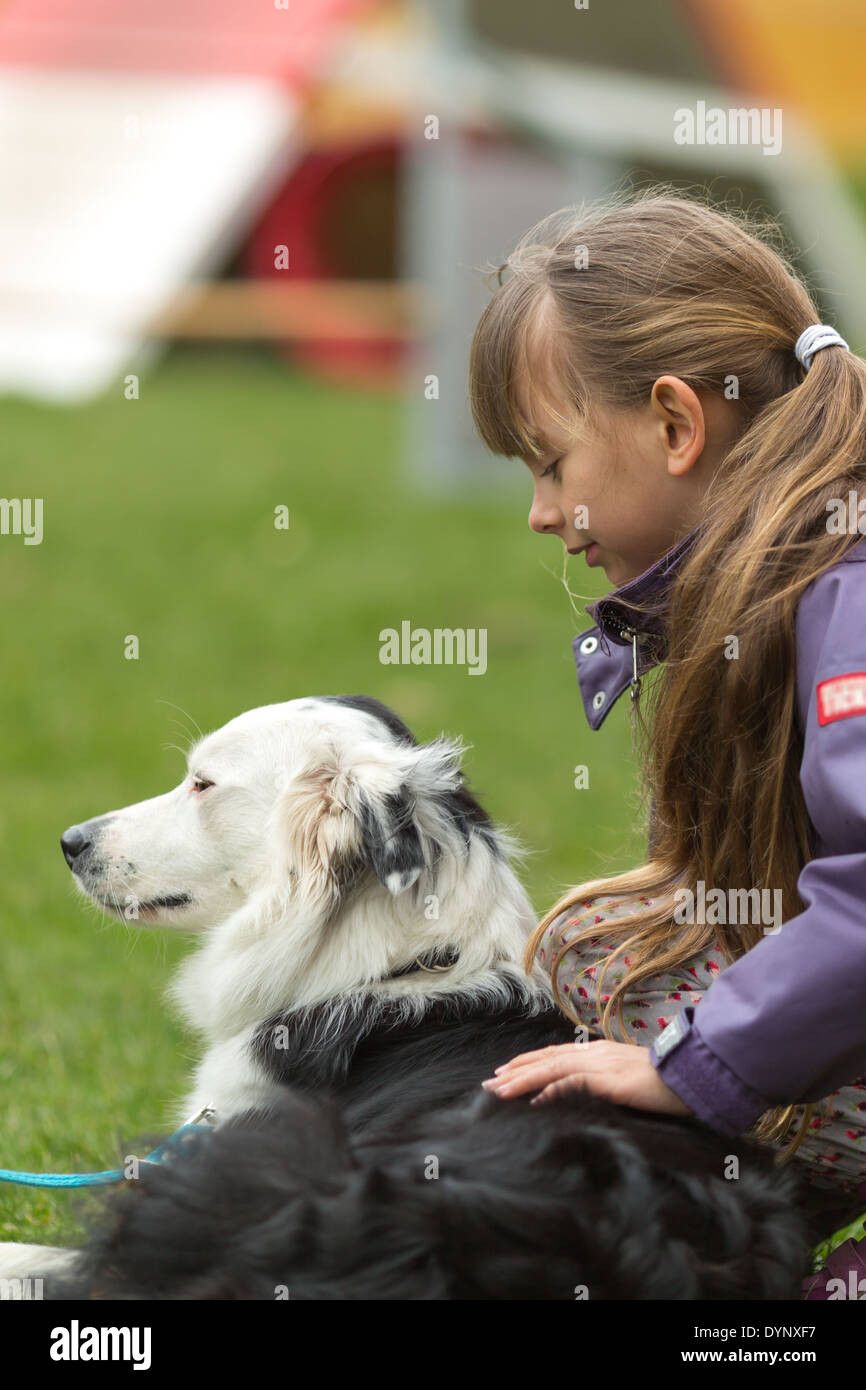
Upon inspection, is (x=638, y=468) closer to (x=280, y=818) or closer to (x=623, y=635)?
(x=623, y=635)

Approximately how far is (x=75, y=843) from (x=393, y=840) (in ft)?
2.47

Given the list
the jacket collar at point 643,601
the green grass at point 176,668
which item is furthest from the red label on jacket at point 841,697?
the green grass at point 176,668

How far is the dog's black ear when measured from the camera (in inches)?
110

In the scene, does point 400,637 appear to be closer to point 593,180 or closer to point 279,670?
point 279,670

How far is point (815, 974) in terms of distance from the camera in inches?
89.3

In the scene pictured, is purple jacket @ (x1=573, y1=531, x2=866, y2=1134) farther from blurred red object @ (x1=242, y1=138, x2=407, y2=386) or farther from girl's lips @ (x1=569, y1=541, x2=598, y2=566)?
blurred red object @ (x1=242, y1=138, x2=407, y2=386)

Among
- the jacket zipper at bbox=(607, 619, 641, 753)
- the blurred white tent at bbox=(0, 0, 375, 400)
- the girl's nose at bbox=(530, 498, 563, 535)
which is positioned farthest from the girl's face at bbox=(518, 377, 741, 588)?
the blurred white tent at bbox=(0, 0, 375, 400)

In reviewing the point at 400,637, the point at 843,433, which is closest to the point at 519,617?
the point at 400,637

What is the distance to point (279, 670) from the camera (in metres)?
7.48

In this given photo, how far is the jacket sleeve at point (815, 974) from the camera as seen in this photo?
2.26m

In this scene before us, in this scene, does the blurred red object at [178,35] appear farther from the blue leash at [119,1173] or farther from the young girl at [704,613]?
the blue leash at [119,1173]

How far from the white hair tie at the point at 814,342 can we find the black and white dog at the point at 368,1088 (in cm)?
96
